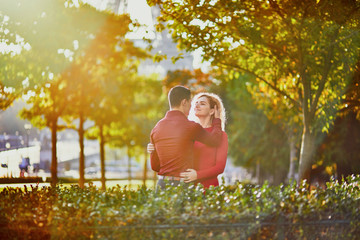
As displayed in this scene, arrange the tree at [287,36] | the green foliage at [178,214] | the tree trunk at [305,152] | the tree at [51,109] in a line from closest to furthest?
the green foliage at [178,214], the tree at [287,36], the tree trunk at [305,152], the tree at [51,109]

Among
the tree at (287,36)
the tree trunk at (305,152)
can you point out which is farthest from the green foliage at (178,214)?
the tree trunk at (305,152)

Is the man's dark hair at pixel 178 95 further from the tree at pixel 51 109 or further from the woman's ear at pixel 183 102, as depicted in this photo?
the tree at pixel 51 109

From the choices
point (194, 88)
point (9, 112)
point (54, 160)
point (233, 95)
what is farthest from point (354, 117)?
point (233, 95)

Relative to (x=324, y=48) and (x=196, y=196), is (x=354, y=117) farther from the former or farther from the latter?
(x=196, y=196)

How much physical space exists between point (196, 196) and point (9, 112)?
1843cm

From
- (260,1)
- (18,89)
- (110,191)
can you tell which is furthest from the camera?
(18,89)

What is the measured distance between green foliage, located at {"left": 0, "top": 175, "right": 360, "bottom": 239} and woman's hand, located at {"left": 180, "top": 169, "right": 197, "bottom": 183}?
1.11 ft

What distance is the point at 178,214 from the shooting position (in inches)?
228

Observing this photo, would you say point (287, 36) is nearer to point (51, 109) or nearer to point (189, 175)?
point (189, 175)

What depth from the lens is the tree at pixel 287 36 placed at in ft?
35.9

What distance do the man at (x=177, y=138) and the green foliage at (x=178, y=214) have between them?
0.52 metres

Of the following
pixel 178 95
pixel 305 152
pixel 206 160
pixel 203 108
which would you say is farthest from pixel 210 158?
pixel 305 152

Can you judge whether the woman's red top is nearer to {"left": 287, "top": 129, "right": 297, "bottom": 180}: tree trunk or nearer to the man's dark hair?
the man's dark hair

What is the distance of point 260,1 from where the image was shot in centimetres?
1127
